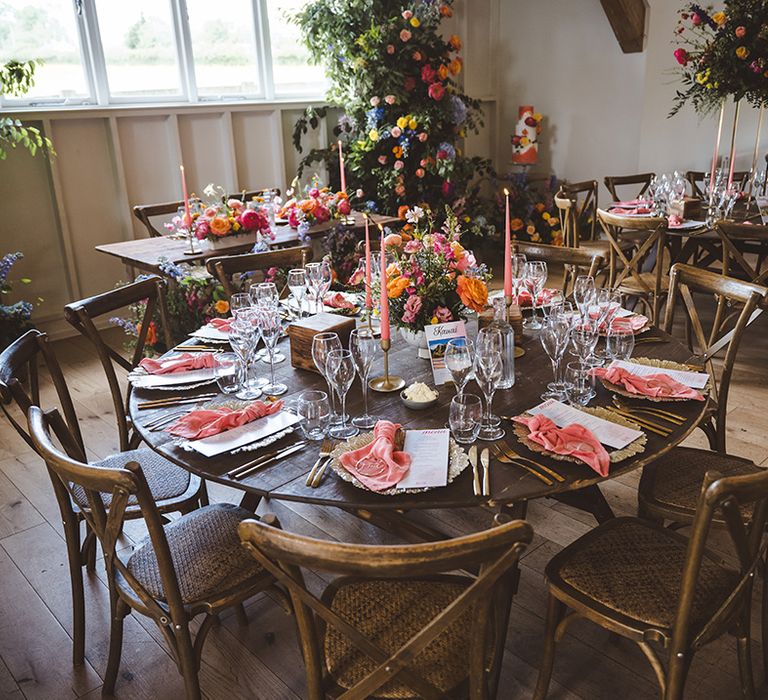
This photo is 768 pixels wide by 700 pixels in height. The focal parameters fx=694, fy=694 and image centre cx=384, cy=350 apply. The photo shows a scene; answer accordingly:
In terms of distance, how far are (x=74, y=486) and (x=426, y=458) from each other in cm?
101

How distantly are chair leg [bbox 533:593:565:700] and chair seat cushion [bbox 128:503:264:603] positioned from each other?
2.15 feet

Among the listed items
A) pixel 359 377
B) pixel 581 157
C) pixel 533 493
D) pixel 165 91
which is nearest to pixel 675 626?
pixel 533 493

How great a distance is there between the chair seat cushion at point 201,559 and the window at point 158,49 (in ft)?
11.5

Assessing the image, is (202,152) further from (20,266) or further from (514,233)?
(514,233)

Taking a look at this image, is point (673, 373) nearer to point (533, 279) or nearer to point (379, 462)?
point (533, 279)

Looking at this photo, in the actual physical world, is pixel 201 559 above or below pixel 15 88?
below

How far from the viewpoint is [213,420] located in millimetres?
1643

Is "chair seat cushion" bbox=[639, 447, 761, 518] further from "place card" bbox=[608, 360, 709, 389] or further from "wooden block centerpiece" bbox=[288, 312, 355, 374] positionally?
"wooden block centerpiece" bbox=[288, 312, 355, 374]

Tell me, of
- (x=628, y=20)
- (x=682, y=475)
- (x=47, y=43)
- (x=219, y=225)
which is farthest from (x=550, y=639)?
(x=628, y=20)

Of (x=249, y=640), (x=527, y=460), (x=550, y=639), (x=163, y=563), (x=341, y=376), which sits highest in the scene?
(x=341, y=376)

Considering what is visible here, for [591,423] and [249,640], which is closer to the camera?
[591,423]

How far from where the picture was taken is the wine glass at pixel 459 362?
1.69m

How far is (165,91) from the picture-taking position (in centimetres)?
489

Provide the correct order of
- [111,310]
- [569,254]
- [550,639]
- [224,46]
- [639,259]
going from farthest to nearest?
[224,46], [639,259], [569,254], [111,310], [550,639]
